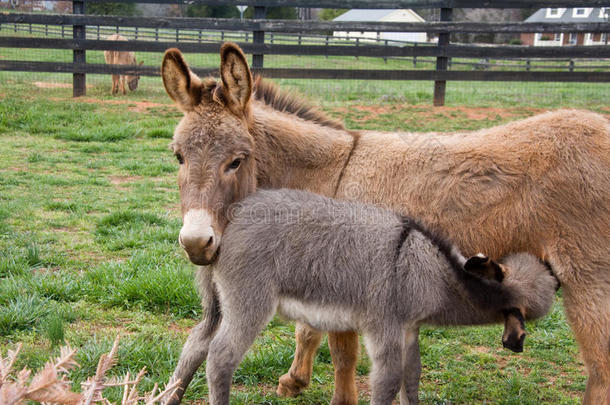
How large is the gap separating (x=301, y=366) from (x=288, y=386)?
154 mm

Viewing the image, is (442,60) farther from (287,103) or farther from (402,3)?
(287,103)

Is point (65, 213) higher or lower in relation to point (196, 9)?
lower

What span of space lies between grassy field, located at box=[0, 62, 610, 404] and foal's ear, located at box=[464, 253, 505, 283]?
1.11 metres

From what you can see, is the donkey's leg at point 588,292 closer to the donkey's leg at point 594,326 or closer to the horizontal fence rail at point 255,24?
the donkey's leg at point 594,326

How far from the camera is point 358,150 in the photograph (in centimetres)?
373

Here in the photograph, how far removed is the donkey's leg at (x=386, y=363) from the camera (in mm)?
3096

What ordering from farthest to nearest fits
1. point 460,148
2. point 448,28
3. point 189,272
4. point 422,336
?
point 448,28 < point 189,272 < point 422,336 < point 460,148

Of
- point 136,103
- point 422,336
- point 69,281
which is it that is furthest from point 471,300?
point 136,103

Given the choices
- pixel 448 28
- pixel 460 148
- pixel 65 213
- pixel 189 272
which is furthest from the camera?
pixel 448 28

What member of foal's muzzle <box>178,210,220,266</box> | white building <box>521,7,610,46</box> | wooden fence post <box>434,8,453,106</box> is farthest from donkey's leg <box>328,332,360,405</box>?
white building <box>521,7,610,46</box>

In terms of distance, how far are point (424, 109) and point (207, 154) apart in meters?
10.2

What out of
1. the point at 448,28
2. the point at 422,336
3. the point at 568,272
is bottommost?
the point at 422,336

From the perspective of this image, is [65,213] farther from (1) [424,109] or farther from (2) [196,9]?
(2) [196,9]

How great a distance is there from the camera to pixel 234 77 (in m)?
3.41
